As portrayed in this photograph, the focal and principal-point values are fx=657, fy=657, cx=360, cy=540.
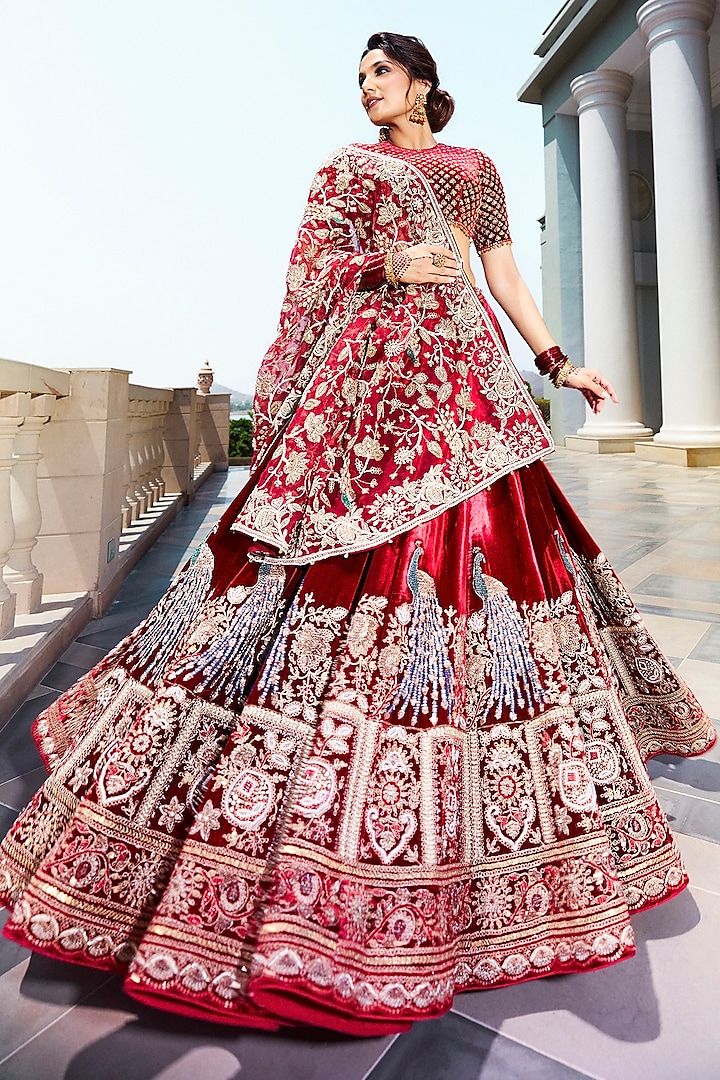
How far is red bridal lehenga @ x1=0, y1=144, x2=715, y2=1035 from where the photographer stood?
94cm

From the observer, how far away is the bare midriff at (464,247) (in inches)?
56.9

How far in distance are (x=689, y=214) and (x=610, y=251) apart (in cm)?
251

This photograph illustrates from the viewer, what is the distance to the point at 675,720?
1592mm

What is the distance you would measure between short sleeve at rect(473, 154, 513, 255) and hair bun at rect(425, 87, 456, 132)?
0.16 meters

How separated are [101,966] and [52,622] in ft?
6.23

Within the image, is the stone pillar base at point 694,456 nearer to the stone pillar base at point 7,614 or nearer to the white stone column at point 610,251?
the white stone column at point 610,251

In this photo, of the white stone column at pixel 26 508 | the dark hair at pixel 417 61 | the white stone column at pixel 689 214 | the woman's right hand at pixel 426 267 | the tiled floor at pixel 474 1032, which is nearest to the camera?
the tiled floor at pixel 474 1032

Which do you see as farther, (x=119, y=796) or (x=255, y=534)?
(x=255, y=534)

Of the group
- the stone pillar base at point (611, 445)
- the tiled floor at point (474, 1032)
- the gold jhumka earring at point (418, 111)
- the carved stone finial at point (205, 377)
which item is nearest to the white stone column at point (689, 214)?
the stone pillar base at point (611, 445)

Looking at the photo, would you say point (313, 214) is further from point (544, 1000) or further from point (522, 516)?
point (544, 1000)

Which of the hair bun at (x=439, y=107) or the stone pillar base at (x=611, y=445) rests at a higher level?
the hair bun at (x=439, y=107)

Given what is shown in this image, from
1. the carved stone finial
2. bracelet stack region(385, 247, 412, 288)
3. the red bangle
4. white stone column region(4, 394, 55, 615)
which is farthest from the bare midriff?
the carved stone finial

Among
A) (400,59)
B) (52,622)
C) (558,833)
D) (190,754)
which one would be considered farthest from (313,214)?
(52,622)

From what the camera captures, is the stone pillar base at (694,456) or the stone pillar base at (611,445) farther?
the stone pillar base at (611,445)
